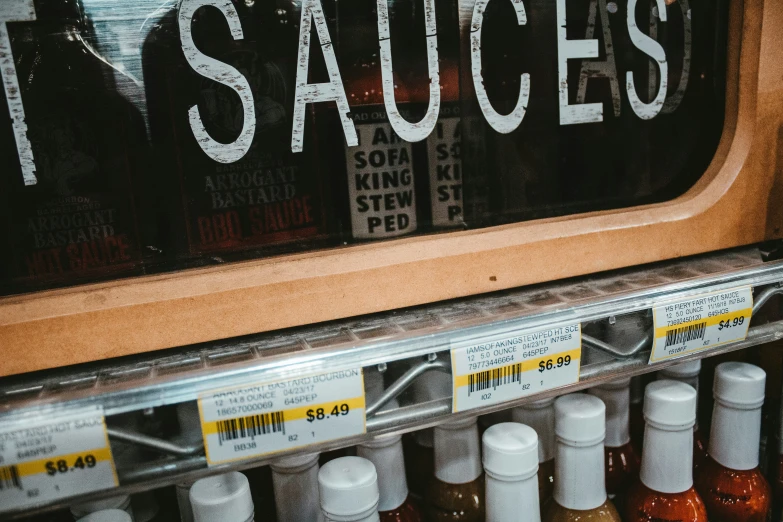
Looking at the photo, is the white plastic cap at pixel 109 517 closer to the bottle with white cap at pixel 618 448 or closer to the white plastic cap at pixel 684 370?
the bottle with white cap at pixel 618 448

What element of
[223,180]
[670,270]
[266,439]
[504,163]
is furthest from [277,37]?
[670,270]

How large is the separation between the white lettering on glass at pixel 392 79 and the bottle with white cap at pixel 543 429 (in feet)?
1.35

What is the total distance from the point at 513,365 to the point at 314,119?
36cm

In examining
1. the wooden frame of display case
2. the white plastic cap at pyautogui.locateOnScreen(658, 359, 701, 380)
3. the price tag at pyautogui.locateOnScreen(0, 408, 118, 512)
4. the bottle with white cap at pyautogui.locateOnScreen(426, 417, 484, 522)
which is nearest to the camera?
the price tag at pyautogui.locateOnScreen(0, 408, 118, 512)

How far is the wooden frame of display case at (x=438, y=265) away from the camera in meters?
0.59

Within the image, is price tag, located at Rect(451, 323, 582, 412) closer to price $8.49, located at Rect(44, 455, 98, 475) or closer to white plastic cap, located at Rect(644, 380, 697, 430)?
white plastic cap, located at Rect(644, 380, 697, 430)

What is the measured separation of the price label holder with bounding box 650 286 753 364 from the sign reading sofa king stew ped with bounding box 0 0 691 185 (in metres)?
0.28

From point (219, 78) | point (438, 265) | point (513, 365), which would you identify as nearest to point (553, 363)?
point (513, 365)

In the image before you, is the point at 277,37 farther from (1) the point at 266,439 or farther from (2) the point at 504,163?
(1) the point at 266,439

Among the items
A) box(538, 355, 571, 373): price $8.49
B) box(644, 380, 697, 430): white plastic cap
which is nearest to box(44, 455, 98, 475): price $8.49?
box(538, 355, 571, 373): price $8.49

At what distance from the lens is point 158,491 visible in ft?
2.73

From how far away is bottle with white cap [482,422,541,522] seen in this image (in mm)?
688

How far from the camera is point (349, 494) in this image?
0.63 m

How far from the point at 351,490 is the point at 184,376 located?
23cm
